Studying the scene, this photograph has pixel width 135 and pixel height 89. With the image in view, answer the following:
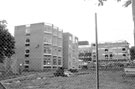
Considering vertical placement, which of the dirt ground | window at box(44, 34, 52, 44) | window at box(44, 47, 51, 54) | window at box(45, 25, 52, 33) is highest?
window at box(45, 25, 52, 33)

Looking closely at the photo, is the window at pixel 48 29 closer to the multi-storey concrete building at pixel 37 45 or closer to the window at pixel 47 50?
the multi-storey concrete building at pixel 37 45

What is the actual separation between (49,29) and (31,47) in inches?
264

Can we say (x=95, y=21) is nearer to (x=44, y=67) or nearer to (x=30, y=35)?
(x=44, y=67)

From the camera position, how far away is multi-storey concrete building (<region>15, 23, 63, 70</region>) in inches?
1706

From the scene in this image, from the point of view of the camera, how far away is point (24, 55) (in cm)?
4509

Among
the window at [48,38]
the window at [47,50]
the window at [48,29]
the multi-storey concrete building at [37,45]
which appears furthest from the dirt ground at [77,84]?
the window at [48,29]

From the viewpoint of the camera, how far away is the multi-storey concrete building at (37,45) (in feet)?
142

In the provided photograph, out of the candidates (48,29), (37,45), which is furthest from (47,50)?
(48,29)

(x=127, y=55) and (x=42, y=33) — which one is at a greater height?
(x=42, y=33)

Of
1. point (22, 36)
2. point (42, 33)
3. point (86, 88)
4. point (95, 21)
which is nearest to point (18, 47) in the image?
point (22, 36)

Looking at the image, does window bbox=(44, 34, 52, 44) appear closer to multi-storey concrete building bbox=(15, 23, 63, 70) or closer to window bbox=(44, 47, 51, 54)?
multi-storey concrete building bbox=(15, 23, 63, 70)

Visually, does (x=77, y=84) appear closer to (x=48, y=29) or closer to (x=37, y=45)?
(x=37, y=45)

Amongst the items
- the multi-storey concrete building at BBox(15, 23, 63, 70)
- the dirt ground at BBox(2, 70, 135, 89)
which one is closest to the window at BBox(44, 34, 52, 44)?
the multi-storey concrete building at BBox(15, 23, 63, 70)

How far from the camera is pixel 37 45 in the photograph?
145 feet
